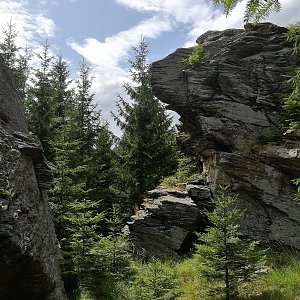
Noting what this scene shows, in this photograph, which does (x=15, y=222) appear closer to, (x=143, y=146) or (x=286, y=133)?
(x=286, y=133)

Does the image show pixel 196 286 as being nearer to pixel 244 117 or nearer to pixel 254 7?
pixel 244 117

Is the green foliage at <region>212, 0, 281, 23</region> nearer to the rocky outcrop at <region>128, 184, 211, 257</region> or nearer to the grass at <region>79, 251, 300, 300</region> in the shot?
the grass at <region>79, 251, 300, 300</region>

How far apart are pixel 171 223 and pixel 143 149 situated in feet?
19.0

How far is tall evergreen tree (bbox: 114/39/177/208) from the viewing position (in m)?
19.6

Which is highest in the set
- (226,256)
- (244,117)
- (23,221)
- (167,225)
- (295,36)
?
(244,117)

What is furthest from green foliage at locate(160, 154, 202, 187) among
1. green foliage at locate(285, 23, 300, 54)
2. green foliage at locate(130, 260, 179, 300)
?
green foliage at locate(285, 23, 300, 54)

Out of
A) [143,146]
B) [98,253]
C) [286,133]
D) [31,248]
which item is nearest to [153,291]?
[98,253]

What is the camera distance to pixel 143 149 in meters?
19.8

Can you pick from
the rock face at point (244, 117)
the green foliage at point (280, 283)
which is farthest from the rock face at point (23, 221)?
the rock face at point (244, 117)

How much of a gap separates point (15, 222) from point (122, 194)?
14.7 metres

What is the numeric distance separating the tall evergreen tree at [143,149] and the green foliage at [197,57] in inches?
179

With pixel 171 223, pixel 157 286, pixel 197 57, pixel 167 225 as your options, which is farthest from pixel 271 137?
pixel 157 286

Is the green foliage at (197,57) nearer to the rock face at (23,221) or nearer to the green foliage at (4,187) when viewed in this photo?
the rock face at (23,221)

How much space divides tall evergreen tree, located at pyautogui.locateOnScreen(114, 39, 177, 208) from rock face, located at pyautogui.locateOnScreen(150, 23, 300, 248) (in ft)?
11.3
